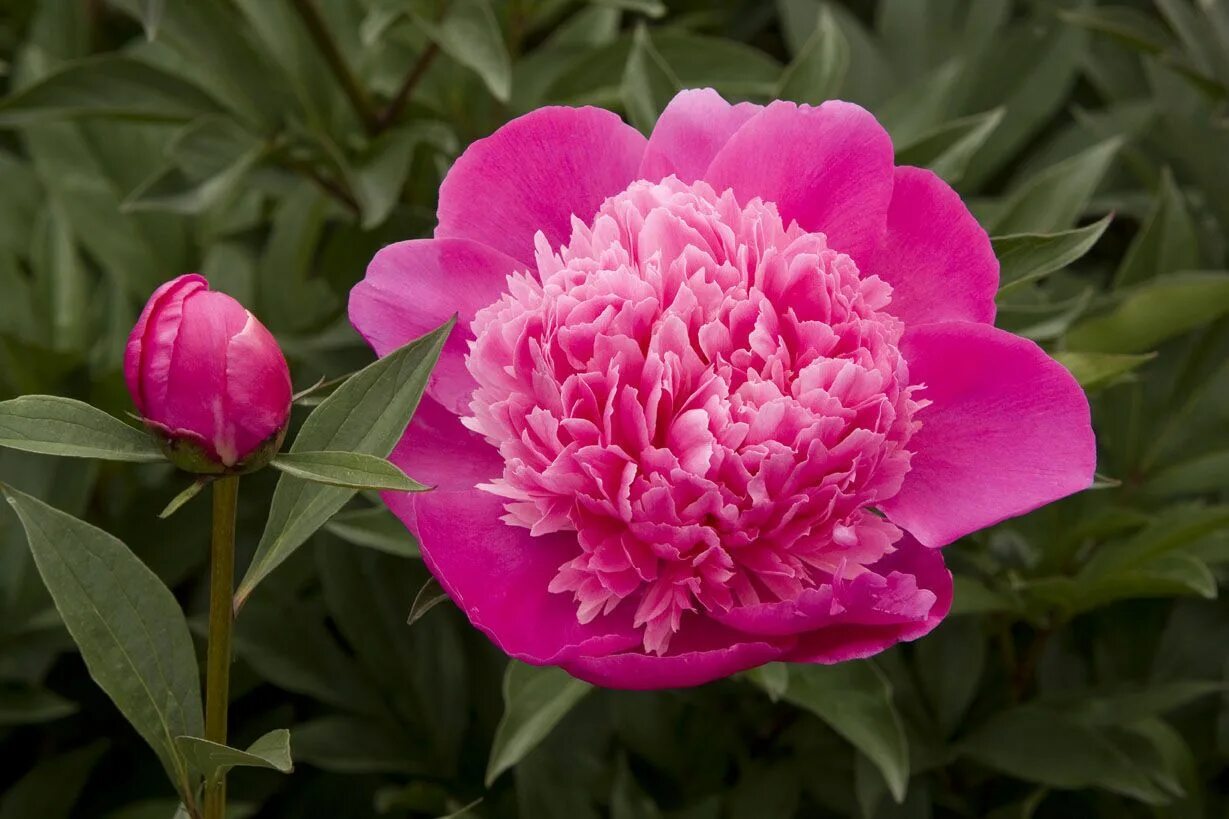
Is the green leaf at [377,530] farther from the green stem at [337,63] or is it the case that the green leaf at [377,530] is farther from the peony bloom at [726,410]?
the green stem at [337,63]

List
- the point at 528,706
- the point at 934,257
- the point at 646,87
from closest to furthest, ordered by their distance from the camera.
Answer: the point at 934,257 → the point at 528,706 → the point at 646,87

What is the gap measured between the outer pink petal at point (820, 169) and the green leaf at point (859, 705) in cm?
30

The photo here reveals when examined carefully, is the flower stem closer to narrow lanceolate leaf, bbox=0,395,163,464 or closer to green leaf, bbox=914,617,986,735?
narrow lanceolate leaf, bbox=0,395,163,464

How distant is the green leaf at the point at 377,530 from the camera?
0.84m

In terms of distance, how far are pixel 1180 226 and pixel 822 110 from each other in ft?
1.82

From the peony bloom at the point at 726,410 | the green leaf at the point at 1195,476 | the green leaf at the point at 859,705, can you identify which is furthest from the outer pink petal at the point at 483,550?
the green leaf at the point at 1195,476

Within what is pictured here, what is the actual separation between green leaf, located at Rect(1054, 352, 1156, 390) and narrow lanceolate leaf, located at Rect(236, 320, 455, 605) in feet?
1.38

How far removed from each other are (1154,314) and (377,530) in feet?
1.85

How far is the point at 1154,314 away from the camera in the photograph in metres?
0.97

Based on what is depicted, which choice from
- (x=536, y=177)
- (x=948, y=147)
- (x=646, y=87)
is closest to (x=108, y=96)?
(x=646, y=87)

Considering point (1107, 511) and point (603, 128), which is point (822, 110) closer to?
point (603, 128)

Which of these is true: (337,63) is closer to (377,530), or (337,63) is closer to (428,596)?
(377,530)

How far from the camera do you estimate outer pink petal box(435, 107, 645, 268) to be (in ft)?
2.21

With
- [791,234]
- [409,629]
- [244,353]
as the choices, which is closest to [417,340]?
[244,353]
